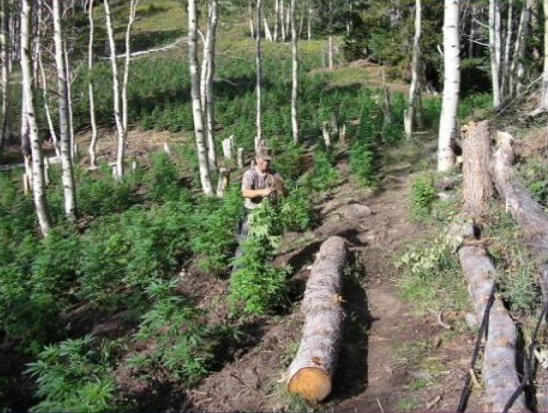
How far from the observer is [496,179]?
808 centimetres

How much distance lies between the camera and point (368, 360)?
5.72 metres

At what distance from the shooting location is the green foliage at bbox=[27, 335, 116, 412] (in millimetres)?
4473

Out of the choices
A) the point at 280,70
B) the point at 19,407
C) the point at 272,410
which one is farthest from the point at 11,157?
the point at 272,410

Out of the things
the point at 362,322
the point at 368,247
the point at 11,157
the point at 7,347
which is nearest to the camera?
the point at 362,322

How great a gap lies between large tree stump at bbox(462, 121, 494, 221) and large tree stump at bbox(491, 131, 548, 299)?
131 mm

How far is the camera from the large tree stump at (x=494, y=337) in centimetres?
448

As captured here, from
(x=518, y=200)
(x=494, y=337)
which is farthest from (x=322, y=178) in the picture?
(x=494, y=337)

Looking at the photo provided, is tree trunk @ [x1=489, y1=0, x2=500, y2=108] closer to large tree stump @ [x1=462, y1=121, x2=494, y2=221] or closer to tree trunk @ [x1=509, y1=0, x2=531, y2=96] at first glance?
tree trunk @ [x1=509, y1=0, x2=531, y2=96]

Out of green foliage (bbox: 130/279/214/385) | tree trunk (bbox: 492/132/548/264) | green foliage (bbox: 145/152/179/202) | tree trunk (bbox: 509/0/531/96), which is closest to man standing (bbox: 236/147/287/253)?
green foliage (bbox: 130/279/214/385)

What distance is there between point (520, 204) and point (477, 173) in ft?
3.97

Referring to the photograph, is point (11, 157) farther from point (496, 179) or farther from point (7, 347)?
point (496, 179)

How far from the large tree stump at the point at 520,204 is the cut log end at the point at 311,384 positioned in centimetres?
233

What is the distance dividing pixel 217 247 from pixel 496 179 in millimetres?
3958

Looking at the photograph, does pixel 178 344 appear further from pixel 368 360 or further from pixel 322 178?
pixel 322 178
